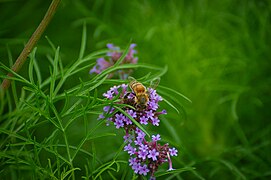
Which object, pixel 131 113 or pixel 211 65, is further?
pixel 211 65

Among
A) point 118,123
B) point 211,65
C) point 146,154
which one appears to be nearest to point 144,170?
point 146,154

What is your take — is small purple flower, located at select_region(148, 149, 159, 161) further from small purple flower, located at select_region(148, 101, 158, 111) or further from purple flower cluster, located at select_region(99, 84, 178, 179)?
small purple flower, located at select_region(148, 101, 158, 111)

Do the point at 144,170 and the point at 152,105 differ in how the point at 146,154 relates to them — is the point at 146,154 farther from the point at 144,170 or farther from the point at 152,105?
the point at 152,105

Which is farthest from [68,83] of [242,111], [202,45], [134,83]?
[134,83]

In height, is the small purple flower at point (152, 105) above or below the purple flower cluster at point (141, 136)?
above

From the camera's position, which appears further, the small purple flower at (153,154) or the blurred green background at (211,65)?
the blurred green background at (211,65)

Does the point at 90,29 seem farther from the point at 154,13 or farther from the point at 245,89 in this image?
the point at 245,89

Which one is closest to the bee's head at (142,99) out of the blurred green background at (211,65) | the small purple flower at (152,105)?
the small purple flower at (152,105)

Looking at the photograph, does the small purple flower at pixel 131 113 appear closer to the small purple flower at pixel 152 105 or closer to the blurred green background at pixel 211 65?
the small purple flower at pixel 152 105
